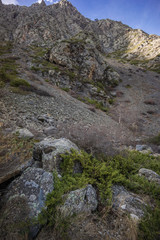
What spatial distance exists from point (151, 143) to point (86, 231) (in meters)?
9.41

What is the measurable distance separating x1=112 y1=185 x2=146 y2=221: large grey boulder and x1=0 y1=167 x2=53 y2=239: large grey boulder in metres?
1.69

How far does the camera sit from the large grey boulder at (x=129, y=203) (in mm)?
2458

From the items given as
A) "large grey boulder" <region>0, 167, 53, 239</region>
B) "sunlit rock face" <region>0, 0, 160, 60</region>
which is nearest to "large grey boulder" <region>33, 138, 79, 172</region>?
"large grey boulder" <region>0, 167, 53, 239</region>

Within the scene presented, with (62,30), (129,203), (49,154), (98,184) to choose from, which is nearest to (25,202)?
(49,154)

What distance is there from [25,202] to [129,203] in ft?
7.74

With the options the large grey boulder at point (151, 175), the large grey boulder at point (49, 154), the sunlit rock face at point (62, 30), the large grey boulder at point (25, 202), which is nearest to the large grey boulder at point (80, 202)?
the large grey boulder at point (25, 202)

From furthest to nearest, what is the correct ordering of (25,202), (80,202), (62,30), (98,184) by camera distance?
1. (62,30)
2. (98,184)
3. (80,202)
4. (25,202)

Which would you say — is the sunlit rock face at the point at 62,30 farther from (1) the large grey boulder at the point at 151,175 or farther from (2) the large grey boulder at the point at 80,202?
(2) the large grey boulder at the point at 80,202

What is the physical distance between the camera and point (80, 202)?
97.0 inches

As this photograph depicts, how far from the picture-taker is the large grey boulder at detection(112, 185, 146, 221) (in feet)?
8.06

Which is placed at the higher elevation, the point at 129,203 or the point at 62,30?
the point at 62,30

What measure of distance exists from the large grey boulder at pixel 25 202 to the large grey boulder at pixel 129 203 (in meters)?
1.69

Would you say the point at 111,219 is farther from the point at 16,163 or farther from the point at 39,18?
the point at 39,18

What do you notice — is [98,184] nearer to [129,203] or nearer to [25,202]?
[129,203]
